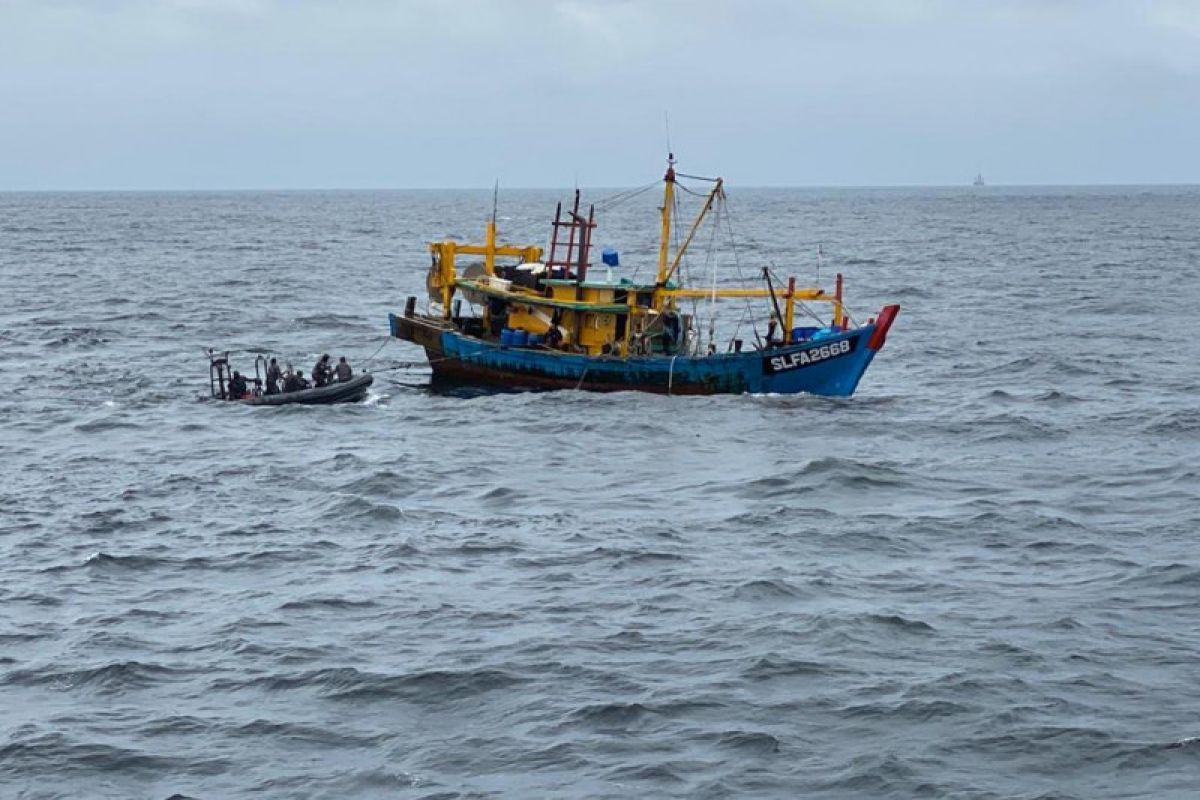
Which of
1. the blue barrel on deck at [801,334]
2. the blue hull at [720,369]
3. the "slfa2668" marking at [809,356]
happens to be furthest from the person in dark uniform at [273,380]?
the blue barrel on deck at [801,334]

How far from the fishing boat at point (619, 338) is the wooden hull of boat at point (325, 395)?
3.68m

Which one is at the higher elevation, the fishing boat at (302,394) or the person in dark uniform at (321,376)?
the person in dark uniform at (321,376)

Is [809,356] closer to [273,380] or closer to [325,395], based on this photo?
[325,395]

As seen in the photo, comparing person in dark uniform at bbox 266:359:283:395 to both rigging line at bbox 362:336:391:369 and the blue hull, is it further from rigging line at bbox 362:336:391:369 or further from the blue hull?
rigging line at bbox 362:336:391:369

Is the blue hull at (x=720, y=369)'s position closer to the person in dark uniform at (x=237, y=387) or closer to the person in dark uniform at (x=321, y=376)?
the person in dark uniform at (x=321, y=376)

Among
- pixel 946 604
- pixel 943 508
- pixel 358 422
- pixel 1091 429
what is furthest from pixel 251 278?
pixel 946 604

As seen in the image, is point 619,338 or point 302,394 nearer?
point 302,394

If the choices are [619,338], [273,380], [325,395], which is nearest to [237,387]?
[273,380]

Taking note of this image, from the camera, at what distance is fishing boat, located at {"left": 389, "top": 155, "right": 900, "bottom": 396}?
48281 mm

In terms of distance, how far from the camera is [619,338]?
165 ft

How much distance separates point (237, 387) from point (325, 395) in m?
2.86

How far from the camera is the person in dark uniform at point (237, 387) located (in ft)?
163

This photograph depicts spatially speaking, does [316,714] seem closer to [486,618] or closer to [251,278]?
[486,618]

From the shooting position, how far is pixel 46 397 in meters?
51.7
